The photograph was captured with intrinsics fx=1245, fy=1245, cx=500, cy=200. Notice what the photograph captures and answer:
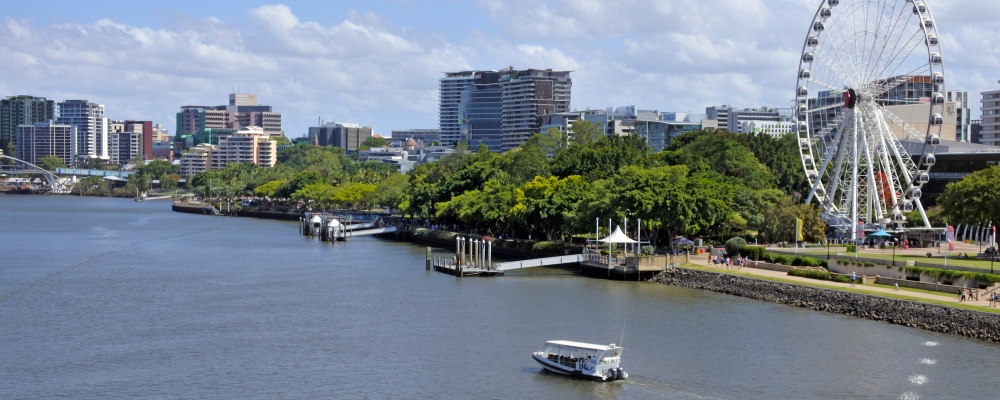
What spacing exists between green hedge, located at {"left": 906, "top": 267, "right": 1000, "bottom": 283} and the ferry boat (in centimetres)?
2568

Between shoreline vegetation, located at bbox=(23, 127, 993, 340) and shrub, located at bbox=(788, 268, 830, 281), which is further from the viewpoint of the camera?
shoreline vegetation, located at bbox=(23, 127, 993, 340)

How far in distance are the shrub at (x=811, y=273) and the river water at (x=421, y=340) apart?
5.88 m

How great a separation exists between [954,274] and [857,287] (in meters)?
5.50

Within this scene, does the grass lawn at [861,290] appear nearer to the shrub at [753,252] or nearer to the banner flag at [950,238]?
the shrub at [753,252]

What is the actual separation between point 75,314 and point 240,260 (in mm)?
37162

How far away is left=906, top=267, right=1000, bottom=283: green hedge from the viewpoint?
66000 mm

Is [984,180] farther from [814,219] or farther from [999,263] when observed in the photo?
[814,219]

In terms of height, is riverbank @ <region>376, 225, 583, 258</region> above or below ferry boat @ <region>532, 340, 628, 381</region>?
above

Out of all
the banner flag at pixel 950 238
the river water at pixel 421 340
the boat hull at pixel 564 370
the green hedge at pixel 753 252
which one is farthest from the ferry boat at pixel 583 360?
the banner flag at pixel 950 238

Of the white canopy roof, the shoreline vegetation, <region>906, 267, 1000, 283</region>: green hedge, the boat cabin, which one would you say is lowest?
the boat cabin

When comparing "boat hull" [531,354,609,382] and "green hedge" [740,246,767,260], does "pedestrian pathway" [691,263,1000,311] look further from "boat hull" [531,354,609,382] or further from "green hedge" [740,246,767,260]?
"boat hull" [531,354,609,382]

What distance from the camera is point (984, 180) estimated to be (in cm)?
8256

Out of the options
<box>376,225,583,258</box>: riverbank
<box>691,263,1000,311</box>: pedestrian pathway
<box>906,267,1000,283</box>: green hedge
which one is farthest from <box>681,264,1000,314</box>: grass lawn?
<box>376,225,583,258</box>: riverbank

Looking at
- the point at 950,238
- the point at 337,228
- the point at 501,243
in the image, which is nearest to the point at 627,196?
the point at 501,243
